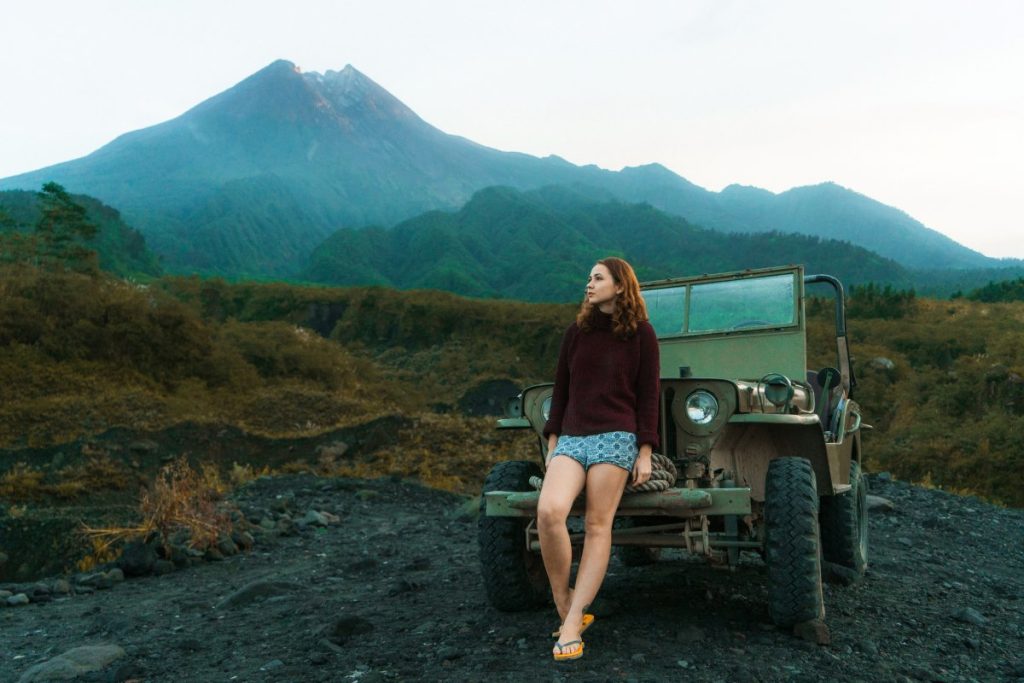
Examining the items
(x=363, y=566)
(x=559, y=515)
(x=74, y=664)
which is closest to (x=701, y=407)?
(x=559, y=515)

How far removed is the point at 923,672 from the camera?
4.50m

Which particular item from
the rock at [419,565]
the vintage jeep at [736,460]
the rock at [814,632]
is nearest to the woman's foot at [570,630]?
the vintage jeep at [736,460]

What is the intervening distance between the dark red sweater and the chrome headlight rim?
0.59 metres

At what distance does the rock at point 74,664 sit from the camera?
4809mm

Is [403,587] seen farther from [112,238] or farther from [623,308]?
[112,238]

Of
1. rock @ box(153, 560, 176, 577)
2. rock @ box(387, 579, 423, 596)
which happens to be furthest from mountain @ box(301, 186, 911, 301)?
rock @ box(387, 579, 423, 596)

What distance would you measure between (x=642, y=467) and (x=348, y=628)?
2.20 metres

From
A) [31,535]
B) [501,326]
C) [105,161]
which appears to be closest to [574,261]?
[501,326]

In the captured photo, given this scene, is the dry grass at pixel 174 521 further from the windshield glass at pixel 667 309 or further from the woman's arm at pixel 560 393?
the woman's arm at pixel 560 393

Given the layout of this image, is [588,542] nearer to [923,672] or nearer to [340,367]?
[923,672]

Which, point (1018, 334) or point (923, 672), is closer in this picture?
point (923, 672)

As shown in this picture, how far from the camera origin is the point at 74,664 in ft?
16.2

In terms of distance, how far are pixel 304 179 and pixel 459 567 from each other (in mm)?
188553

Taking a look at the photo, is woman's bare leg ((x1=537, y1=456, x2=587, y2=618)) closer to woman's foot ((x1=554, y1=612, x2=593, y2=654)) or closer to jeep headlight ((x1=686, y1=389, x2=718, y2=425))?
woman's foot ((x1=554, y1=612, x2=593, y2=654))
